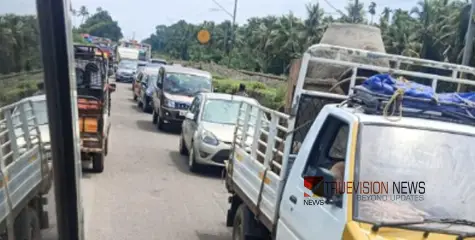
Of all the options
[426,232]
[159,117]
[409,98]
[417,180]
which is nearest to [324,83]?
[409,98]

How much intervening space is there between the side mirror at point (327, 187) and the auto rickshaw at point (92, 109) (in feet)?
23.4

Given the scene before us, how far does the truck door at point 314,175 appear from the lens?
4203 mm

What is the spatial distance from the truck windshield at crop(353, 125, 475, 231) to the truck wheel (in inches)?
309

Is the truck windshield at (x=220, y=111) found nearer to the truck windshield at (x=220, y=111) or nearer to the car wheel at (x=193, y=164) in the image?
the truck windshield at (x=220, y=111)

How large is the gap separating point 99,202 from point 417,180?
249 inches

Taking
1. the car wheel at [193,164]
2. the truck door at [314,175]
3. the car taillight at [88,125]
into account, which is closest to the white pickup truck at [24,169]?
the truck door at [314,175]

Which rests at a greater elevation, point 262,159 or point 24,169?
point 24,169

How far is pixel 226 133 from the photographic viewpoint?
12.6 metres

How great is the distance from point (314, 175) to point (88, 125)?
23.2 feet

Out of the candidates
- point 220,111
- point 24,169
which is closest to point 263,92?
point 220,111

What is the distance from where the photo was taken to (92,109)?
1068cm

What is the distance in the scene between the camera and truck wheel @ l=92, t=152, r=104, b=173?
11273 millimetres

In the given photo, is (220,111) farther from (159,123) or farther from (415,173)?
(415,173)

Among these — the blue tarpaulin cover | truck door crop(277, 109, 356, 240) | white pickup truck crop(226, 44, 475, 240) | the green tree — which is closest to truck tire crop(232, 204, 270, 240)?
white pickup truck crop(226, 44, 475, 240)
